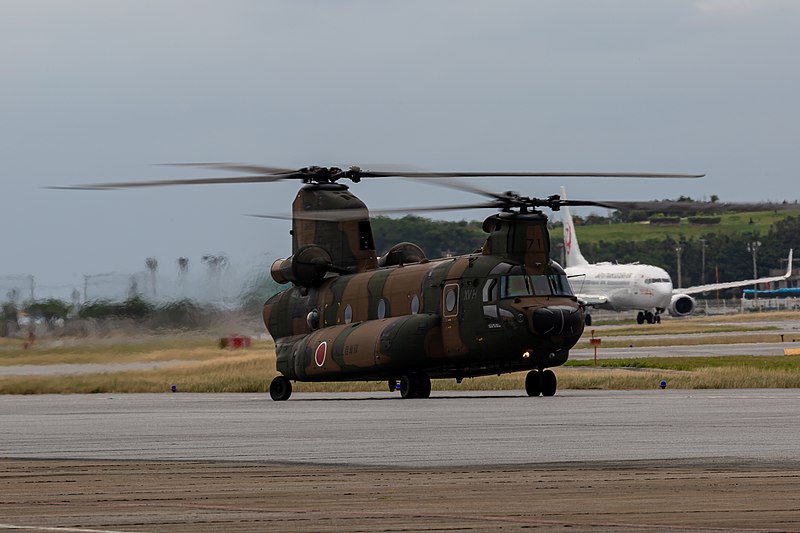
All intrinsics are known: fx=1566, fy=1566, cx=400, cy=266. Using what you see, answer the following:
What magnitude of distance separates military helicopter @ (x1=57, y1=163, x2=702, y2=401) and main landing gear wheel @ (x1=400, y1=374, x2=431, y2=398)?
0.03m

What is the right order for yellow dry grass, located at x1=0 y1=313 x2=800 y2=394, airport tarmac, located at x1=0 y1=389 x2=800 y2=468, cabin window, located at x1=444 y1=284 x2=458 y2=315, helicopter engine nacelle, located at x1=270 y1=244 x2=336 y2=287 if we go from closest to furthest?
airport tarmac, located at x1=0 y1=389 x2=800 y2=468
cabin window, located at x1=444 y1=284 x2=458 y2=315
helicopter engine nacelle, located at x1=270 y1=244 x2=336 y2=287
yellow dry grass, located at x1=0 y1=313 x2=800 y2=394

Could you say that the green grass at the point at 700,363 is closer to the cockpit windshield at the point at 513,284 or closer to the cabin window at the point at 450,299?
the cockpit windshield at the point at 513,284

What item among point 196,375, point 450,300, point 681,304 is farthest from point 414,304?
point 681,304

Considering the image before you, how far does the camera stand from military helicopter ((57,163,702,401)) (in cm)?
3641

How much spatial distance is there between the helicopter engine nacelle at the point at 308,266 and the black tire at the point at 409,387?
5.75m

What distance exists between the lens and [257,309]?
157 ft

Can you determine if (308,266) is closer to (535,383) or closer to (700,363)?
(535,383)

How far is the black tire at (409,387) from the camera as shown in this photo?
126 ft

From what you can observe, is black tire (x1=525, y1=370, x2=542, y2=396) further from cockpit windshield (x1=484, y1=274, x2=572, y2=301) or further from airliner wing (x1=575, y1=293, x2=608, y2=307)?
airliner wing (x1=575, y1=293, x2=608, y2=307)

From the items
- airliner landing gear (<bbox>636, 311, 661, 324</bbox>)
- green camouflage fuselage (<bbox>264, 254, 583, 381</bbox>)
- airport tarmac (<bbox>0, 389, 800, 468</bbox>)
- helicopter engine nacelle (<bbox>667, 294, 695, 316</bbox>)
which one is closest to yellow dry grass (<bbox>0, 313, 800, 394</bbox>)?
green camouflage fuselage (<bbox>264, 254, 583, 381</bbox>)

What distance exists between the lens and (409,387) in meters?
38.5

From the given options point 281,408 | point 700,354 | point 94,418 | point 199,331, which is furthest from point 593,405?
point 700,354

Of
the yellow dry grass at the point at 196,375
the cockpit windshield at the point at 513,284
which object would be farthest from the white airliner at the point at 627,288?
the cockpit windshield at the point at 513,284

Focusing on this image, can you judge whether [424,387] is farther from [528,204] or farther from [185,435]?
[185,435]
